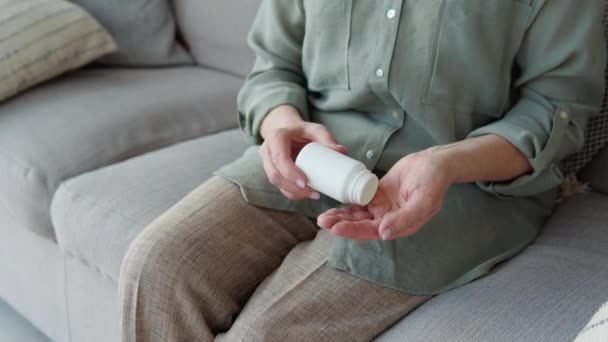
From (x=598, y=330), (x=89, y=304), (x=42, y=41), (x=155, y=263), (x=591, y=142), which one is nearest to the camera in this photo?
(x=598, y=330)

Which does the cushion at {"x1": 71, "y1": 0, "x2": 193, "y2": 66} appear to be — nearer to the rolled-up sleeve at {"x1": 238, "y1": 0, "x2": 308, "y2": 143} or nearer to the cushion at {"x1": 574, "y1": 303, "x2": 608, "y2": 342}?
the rolled-up sleeve at {"x1": 238, "y1": 0, "x2": 308, "y2": 143}

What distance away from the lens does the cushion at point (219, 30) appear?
1609 millimetres

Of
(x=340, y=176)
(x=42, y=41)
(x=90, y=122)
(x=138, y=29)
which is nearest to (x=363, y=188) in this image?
(x=340, y=176)

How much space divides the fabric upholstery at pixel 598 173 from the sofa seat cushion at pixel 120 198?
562mm

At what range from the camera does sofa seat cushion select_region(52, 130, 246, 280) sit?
1083 mm

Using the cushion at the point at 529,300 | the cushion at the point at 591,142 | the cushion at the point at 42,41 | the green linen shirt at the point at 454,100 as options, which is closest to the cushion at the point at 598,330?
the cushion at the point at 529,300

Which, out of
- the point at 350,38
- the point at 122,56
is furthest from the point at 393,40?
the point at 122,56

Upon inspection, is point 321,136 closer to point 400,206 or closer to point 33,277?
point 400,206

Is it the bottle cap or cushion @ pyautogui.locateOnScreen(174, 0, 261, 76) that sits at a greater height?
the bottle cap

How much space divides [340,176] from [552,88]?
12.5 inches

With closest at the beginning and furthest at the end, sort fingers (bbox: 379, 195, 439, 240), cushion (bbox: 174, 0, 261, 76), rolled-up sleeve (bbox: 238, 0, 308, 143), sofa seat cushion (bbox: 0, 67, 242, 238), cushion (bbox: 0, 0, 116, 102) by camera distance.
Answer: fingers (bbox: 379, 195, 439, 240)
rolled-up sleeve (bbox: 238, 0, 308, 143)
sofa seat cushion (bbox: 0, 67, 242, 238)
cushion (bbox: 0, 0, 116, 102)
cushion (bbox: 174, 0, 261, 76)

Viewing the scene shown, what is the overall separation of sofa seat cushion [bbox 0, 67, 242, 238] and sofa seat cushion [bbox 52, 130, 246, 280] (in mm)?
68

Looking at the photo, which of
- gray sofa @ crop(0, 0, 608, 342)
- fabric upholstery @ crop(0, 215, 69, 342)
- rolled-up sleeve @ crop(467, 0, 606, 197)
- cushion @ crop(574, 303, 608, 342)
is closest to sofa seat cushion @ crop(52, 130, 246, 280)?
gray sofa @ crop(0, 0, 608, 342)

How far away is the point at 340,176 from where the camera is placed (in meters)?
0.79
